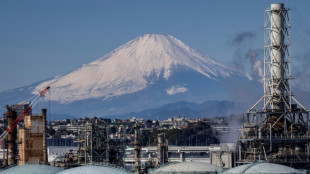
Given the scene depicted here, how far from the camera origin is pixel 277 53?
337 ft


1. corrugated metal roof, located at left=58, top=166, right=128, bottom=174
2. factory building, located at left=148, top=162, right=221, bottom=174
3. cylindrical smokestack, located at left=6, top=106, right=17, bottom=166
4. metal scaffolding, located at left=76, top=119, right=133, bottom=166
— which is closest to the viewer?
corrugated metal roof, located at left=58, top=166, right=128, bottom=174

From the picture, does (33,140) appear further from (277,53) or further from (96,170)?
(96,170)

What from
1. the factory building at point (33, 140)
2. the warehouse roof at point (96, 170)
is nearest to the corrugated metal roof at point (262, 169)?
the warehouse roof at point (96, 170)

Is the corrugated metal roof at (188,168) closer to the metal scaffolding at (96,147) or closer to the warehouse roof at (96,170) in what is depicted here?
the warehouse roof at (96,170)

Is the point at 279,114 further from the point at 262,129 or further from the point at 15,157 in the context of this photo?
the point at 15,157

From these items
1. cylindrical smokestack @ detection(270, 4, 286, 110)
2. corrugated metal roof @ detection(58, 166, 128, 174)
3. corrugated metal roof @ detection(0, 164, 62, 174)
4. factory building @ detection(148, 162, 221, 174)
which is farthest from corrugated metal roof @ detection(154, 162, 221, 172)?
cylindrical smokestack @ detection(270, 4, 286, 110)

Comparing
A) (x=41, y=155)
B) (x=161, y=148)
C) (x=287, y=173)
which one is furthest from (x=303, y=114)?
(x=41, y=155)

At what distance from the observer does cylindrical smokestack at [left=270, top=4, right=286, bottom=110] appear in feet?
336

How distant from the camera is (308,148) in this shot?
323ft

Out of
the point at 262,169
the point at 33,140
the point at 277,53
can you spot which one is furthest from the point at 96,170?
the point at 33,140

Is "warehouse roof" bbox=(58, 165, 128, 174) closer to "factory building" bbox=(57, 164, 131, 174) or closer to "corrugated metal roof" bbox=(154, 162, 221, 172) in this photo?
"factory building" bbox=(57, 164, 131, 174)

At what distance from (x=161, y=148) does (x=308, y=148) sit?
38309 mm

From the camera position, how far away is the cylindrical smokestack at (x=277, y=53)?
10244 centimetres

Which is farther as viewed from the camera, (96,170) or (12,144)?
(12,144)
